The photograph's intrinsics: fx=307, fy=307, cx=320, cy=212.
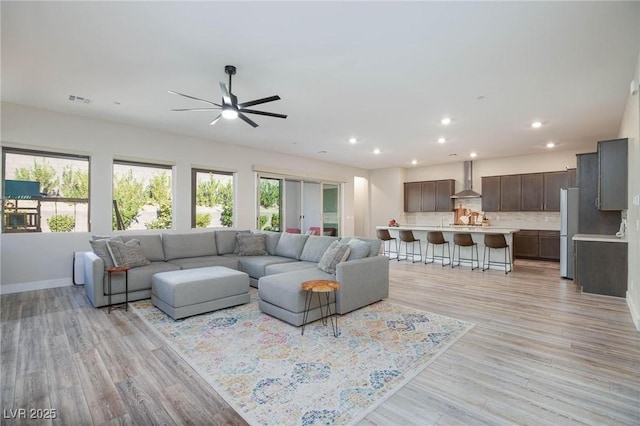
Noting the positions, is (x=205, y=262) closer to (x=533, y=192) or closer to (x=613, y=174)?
(x=613, y=174)

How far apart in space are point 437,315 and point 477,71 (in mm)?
2919

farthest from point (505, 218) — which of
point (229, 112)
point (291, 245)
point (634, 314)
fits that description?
point (229, 112)

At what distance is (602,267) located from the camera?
181 inches

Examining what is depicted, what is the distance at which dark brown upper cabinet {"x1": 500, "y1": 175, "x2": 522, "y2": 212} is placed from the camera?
8.52 metres

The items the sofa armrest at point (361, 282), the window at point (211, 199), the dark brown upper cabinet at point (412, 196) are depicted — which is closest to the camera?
the sofa armrest at point (361, 282)

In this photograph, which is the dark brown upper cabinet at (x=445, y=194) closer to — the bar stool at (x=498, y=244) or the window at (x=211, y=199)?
the bar stool at (x=498, y=244)

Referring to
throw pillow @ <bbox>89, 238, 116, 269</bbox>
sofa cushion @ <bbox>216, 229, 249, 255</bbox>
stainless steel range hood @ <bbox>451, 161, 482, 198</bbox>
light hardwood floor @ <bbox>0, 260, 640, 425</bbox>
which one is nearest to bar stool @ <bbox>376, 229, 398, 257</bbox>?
stainless steel range hood @ <bbox>451, 161, 482, 198</bbox>

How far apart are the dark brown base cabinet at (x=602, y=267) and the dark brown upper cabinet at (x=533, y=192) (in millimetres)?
3840

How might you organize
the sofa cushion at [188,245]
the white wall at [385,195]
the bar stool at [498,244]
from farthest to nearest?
the white wall at [385,195]
the bar stool at [498,244]
the sofa cushion at [188,245]

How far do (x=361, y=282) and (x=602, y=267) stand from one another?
375cm

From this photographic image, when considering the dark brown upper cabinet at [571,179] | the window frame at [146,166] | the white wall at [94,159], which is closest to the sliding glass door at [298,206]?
the white wall at [94,159]

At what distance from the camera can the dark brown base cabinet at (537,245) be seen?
26.1ft

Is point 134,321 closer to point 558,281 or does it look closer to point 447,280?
point 447,280

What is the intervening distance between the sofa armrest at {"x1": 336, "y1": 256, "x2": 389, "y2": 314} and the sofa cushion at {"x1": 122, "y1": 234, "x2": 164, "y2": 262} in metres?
3.17
